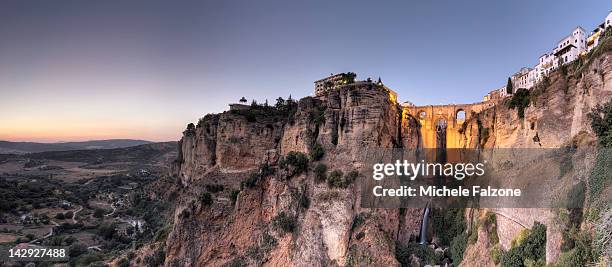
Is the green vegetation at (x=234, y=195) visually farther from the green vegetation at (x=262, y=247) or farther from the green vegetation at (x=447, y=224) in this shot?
the green vegetation at (x=447, y=224)

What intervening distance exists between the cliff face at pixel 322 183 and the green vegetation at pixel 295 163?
0.44 metres

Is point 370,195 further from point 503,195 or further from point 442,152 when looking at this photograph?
point 442,152

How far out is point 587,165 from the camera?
→ 57.5 feet

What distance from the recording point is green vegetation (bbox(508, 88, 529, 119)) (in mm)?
27094

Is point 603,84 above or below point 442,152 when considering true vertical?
above

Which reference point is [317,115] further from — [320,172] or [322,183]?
[322,183]

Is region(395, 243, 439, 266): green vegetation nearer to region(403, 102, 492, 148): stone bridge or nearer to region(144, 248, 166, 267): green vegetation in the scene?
region(403, 102, 492, 148): stone bridge

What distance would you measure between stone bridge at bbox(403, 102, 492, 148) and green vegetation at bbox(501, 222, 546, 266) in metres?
18.6

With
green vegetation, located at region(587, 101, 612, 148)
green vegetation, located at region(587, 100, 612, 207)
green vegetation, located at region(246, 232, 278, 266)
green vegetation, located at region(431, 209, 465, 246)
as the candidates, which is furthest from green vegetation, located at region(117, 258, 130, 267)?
green vegetation, located at region(587, 101, 612, 148)

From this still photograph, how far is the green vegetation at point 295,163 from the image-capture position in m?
32.8

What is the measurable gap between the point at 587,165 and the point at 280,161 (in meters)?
22.2

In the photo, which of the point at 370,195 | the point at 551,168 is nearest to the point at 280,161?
the point at 370,195

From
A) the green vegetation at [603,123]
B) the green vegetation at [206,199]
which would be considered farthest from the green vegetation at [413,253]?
the green vegetation at [206,199]

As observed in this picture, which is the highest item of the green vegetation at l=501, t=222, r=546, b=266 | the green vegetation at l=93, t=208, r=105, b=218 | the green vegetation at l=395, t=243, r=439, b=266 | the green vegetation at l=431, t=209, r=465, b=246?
the green vegetation at l=501, t=222, r=546, b=266
